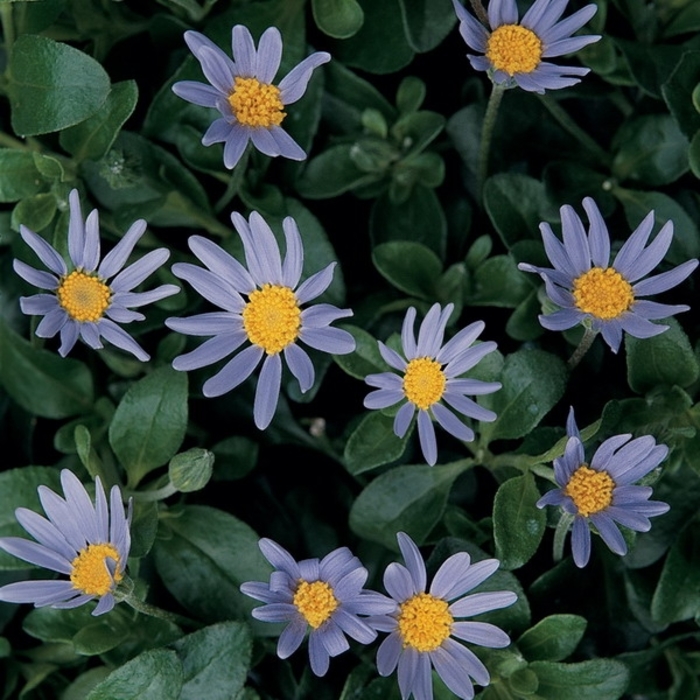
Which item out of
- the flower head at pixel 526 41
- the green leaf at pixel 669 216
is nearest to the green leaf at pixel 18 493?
the flower head at pixel 526 41

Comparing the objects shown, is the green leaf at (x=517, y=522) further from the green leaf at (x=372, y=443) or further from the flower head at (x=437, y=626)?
the green leaf at (x=372, y=443)

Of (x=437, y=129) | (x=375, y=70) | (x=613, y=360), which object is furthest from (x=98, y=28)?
(x=613, y=360)

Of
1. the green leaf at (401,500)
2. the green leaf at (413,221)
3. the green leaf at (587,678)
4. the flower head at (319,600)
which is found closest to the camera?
the flower head at (319,600)

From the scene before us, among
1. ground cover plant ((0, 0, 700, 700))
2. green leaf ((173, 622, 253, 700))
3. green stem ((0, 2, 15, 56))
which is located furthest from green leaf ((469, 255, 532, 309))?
green stem ((0, 2, 15, 56))

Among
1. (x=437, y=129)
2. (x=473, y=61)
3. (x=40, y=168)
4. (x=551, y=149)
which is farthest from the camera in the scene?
(x=551, y=149)

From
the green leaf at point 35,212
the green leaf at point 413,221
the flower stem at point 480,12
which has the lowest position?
the green leaf at point 413,221

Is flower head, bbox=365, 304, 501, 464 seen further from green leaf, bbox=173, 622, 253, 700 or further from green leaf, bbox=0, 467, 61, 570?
green leaf, bbox=0, 467, 61, 570

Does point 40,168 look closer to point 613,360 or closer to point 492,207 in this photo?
point 492,207
